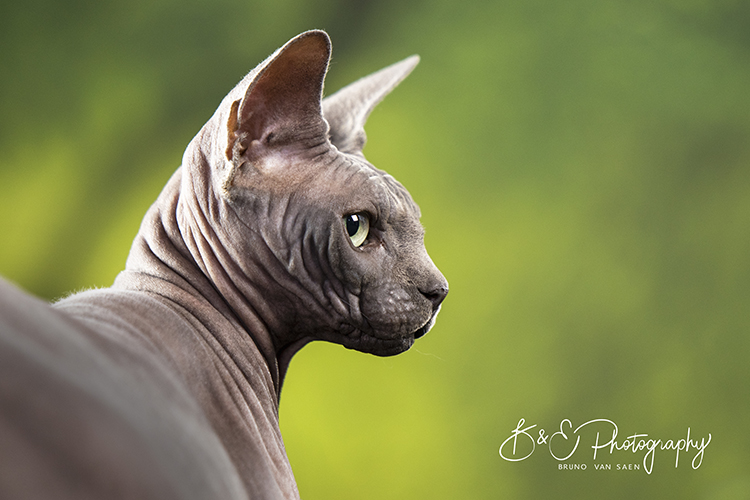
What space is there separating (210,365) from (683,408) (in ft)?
6.23

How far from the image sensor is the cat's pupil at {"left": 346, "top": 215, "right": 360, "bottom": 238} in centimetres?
71

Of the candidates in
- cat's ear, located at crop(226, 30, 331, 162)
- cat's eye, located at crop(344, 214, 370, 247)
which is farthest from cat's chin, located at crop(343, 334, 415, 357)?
cat's ear, located at crop(226, 30, 331, 162)

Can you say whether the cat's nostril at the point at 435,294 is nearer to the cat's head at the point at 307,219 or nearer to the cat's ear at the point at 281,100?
the cat's head at the point at 307,219

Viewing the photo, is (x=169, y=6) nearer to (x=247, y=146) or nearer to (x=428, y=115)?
(x=428, y=115)

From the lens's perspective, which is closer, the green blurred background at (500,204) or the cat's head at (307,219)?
the cat's head at (307,219)

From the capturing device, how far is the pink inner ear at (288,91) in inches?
25.5
